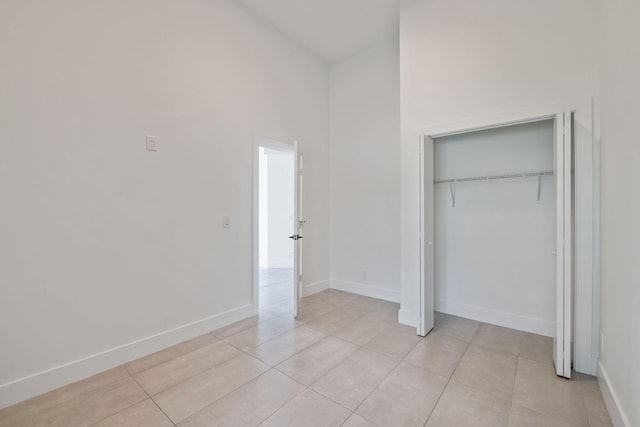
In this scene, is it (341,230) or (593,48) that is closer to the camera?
(593,48)

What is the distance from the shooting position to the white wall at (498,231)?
114 inches

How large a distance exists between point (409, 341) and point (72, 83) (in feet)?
12.4

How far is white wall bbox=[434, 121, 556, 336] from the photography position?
290cm

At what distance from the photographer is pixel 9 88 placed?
1.91 m

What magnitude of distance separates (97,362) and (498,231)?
4.12 meters

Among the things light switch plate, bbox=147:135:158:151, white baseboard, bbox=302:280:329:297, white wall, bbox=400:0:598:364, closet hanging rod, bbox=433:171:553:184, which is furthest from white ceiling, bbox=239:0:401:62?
white baseboard, bbox=302:280:329:297

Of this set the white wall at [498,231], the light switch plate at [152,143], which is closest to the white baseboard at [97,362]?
the light switch plate at [152,143]

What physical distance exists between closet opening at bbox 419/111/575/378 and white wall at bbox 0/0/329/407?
2325 millimetres

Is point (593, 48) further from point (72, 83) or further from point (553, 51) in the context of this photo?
point (72, 83)

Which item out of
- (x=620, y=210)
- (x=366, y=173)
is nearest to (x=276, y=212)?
(x=366, y=173)

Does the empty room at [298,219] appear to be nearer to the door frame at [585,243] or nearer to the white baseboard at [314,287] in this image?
the door frame at [585,243]

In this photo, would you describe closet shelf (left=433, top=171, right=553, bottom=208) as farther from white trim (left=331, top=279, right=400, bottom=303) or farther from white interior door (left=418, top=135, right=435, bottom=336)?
white trim (left=331, top=279, right=400, bottom=303)

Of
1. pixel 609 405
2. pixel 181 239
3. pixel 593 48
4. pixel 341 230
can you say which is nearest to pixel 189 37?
pixel 181 239

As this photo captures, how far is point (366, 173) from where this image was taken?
4.33m
